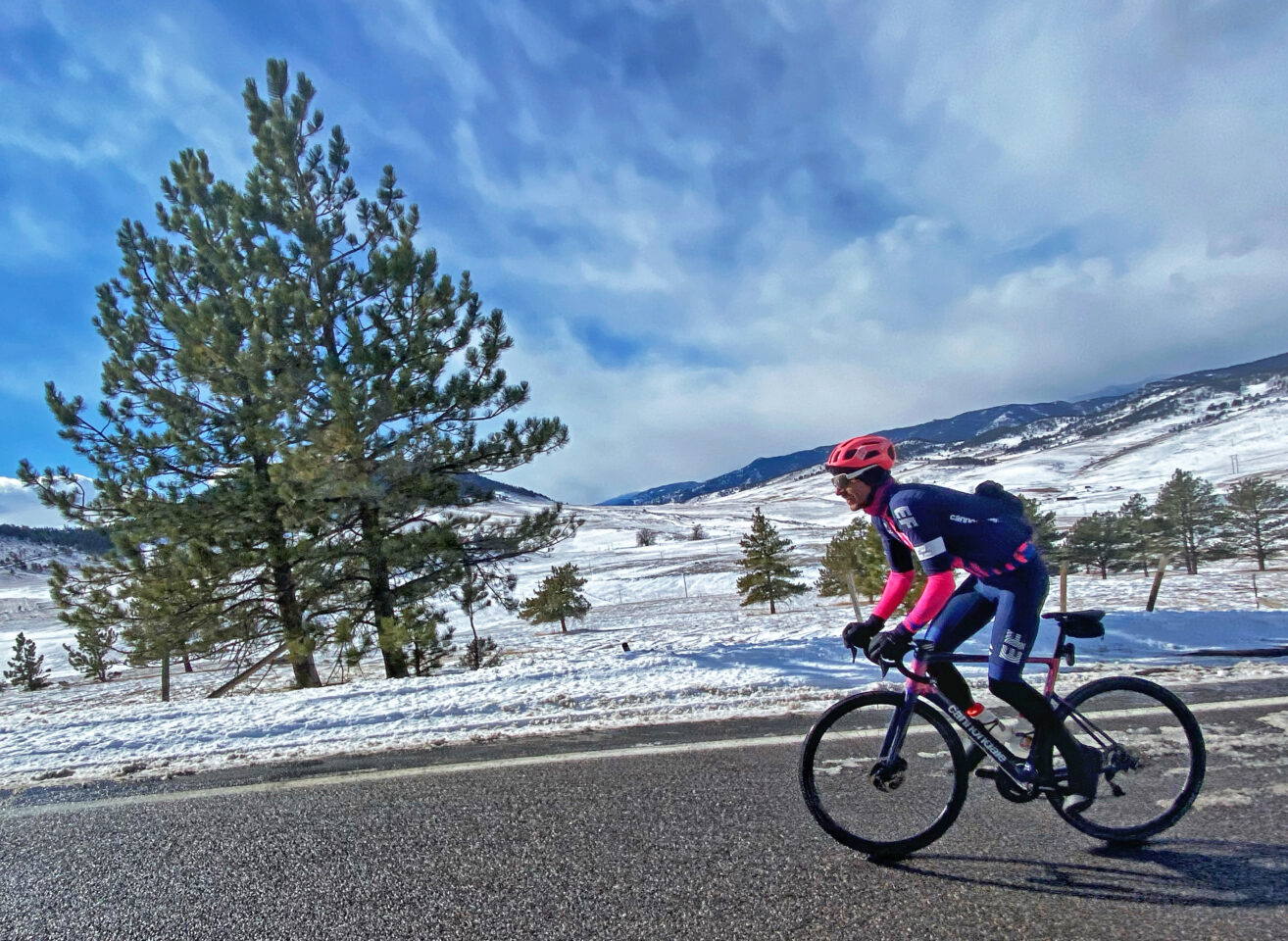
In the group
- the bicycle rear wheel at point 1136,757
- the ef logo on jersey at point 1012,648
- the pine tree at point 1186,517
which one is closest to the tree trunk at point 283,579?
the ef logo on jersey at point 1012,648

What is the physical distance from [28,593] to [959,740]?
452 feet

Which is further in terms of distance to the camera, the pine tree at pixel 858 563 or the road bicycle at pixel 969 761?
the pine tree at pixel 858 563

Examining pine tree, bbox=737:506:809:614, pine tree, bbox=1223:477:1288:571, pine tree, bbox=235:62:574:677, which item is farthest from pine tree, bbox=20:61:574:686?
pine tree, bbox=1223:477:1288:571

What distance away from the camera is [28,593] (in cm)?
9938

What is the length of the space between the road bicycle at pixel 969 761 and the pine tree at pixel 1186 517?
51568 millimetres

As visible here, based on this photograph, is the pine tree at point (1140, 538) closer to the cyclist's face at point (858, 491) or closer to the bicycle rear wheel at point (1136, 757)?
the bicycle rear wheel at point (1136, 757)

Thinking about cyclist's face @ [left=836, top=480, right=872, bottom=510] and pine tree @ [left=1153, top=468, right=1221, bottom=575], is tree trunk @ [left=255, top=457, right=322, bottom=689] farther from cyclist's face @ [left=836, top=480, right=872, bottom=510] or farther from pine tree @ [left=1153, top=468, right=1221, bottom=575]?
pine tree @ [left=1153, top=468, right=1221, bottom=575]

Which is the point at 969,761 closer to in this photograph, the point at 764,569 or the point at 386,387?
the point at 386,387

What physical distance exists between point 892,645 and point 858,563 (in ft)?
96.6

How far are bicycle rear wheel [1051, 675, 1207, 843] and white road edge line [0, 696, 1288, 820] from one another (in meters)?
1.80

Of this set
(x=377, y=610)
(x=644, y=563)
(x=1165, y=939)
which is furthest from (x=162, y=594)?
(x=644, y=563)

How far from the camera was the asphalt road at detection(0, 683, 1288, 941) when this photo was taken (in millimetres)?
2383

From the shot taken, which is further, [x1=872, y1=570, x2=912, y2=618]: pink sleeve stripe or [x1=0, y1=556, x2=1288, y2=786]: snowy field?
[x1=0, y1=556, x2=1288, y2=786]: snowy field

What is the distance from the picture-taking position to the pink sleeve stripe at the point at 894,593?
10.3ft
